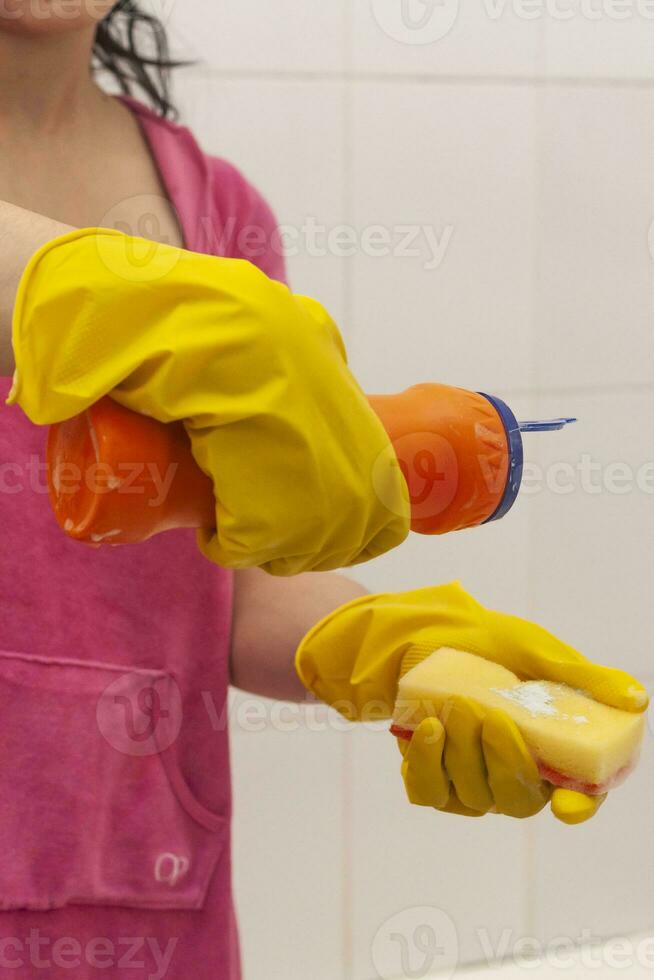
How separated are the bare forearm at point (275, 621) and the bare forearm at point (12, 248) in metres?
0.30

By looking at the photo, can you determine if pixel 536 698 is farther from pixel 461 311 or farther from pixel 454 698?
pixel 461 311

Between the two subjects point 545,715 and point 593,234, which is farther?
point 593,234

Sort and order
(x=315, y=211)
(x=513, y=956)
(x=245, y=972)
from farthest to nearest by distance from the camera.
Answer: (x=513, y=956)
(x=245, y=972)
(x=315, y=211)

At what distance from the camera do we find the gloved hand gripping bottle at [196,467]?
0.38 meters

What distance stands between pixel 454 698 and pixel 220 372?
236 millimetres

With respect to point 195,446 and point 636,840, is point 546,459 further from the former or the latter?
point 195,446

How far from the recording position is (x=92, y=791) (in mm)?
622

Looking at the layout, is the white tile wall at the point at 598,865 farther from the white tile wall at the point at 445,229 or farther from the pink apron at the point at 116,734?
the pink apron at the point at 116,734

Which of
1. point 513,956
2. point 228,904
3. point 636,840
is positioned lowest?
point 513,956

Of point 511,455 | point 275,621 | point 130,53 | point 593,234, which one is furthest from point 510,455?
point 593,234

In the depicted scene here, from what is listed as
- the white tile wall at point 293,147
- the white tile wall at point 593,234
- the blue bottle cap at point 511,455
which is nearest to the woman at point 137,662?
the blue bottle cap at point 511,455

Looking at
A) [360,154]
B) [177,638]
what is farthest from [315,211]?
[177,638]

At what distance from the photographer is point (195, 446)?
39cm

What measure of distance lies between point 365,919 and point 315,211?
0.70m
